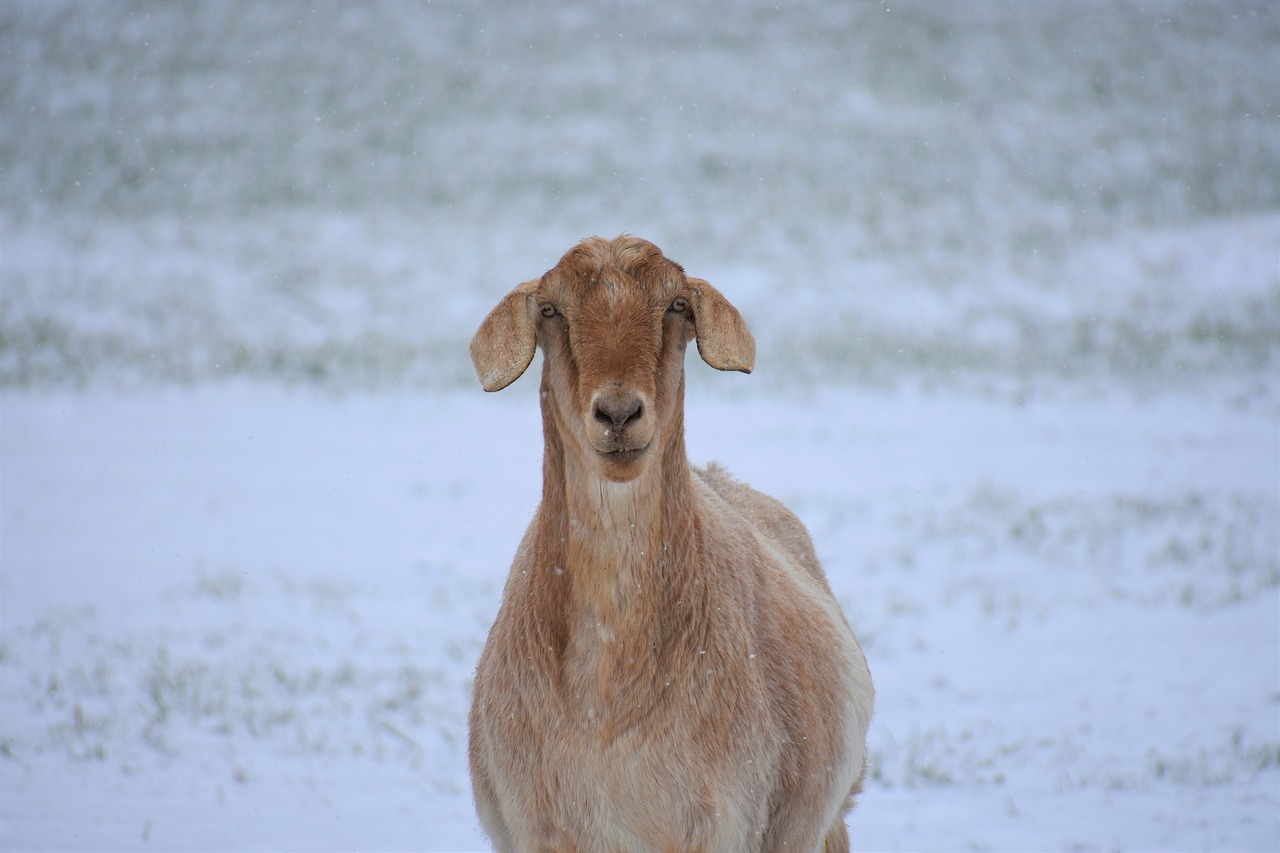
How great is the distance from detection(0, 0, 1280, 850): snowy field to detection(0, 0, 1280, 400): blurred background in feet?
0.48

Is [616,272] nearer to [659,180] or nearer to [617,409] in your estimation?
[617,409]

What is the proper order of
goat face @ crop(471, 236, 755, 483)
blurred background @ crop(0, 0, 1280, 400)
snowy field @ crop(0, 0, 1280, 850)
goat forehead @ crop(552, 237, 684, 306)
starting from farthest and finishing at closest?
blurred background @ crop(0, 0, 1280, 400), snowy field @ crop(0, 0, 1280, 850), goat forehead @ crop(552, 237, 684, 306), goat face @ crop(471, 236, 755, 483)

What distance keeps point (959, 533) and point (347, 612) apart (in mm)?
5832

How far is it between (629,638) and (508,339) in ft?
3.03

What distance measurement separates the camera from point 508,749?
3357 mm

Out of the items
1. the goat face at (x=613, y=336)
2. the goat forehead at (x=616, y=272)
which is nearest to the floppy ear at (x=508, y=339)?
the goat face at (x=613, y=336)

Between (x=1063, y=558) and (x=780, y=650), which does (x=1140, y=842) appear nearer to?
(x=780, y=650)

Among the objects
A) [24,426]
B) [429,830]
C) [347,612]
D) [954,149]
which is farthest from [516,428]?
[954,149]

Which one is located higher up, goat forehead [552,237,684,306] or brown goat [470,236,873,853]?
goat forehead [552,237,684,306]

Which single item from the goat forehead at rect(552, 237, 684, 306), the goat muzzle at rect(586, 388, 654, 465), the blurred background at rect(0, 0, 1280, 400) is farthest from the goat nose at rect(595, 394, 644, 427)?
the blurred background at rect(0, 0, 1280, 400)

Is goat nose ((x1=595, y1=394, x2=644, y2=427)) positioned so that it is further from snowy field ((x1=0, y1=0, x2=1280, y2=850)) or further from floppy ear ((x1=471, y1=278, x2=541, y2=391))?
snowy field ((x1=0, y1=0, x2=1280, y2=850))

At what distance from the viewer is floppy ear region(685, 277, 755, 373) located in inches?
132

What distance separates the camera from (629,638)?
333 centimetres

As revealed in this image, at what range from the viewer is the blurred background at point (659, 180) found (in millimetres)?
20922
